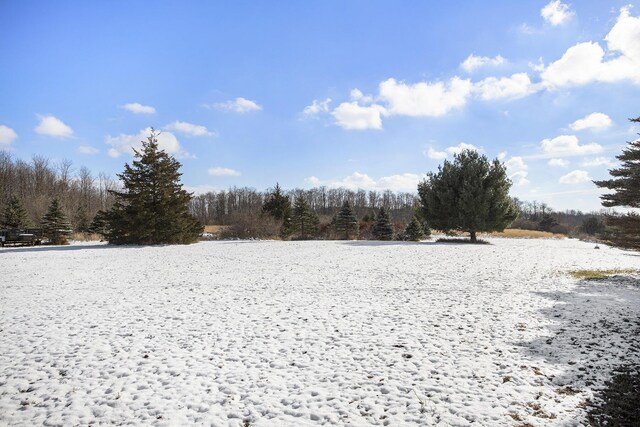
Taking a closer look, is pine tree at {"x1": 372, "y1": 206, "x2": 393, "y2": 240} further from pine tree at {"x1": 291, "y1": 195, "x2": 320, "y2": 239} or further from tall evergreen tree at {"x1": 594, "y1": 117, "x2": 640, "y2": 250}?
tall evergreen tree at {"x1": 594, "y1": 117, "x2": 640, "y2": 250}

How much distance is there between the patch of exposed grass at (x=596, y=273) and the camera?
13944 mm

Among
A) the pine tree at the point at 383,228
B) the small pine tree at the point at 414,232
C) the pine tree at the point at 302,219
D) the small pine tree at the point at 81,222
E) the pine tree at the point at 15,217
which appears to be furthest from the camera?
the pine tree at the point at 302,219

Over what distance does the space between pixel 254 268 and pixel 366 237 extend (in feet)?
101

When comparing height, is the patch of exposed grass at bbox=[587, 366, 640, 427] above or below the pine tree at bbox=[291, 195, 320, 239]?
below

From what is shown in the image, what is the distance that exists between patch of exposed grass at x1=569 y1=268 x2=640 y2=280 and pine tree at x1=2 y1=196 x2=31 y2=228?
49.2 metres

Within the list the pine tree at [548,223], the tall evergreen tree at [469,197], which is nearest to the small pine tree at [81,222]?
the tall evergreen tree at [469,197]

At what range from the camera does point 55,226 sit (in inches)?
1225

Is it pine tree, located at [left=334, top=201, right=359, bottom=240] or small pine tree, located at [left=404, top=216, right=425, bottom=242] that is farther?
pine tree, located at [left=334, top=201, right=359, bottom=240]

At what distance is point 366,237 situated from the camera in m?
45.4

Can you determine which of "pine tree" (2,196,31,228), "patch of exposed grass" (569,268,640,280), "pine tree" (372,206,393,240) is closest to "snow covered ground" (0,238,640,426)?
"patch of exposed grass" (569,268,640,280)

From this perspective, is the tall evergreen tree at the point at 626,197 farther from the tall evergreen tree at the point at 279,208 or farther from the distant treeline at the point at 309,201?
the distant treeline at the point at 309,201

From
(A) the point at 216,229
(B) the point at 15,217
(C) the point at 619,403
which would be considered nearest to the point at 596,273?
(C) the point at 619,403

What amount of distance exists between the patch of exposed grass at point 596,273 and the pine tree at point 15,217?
49.2 m

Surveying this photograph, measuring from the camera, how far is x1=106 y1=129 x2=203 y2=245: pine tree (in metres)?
27.6
